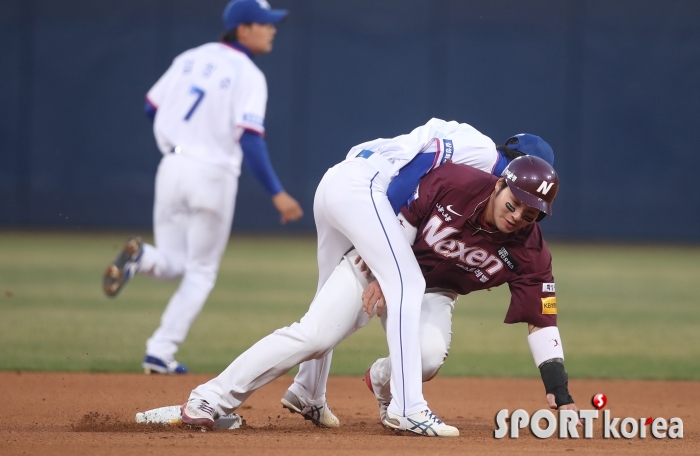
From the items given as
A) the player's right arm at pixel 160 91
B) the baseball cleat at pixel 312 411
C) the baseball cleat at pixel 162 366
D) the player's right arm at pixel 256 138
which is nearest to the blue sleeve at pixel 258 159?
the player's right arm at pixel 256 138

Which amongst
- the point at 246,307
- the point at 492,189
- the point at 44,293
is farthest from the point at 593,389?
the point at 44,293

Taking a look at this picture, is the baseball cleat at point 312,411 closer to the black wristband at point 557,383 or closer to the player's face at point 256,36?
the black wristband at point 557,383

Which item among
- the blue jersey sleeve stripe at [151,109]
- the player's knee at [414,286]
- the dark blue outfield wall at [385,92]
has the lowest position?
the player's knee at [414,286]

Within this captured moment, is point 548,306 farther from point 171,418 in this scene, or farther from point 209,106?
point 209,106

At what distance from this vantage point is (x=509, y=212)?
3.62m

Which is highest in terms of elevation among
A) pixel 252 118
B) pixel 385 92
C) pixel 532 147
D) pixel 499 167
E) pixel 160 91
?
pixel 385 92

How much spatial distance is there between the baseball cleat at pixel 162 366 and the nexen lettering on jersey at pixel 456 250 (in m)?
2.31

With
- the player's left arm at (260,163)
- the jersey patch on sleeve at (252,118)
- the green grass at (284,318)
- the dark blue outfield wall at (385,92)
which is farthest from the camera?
the dark blue outfield wall at (385,92)

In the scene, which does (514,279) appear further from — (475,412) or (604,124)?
(604,124)

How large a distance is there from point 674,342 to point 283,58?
10.4 metres

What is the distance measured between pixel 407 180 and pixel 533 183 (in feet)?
1.84

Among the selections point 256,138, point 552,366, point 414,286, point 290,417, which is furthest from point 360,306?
point 256,138

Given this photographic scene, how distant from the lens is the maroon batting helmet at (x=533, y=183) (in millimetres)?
3551

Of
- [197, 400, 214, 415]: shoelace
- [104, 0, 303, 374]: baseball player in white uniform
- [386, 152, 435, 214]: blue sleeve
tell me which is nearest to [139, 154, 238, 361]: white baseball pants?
[104, 0, 303, 374]: baseball player in white uniform
